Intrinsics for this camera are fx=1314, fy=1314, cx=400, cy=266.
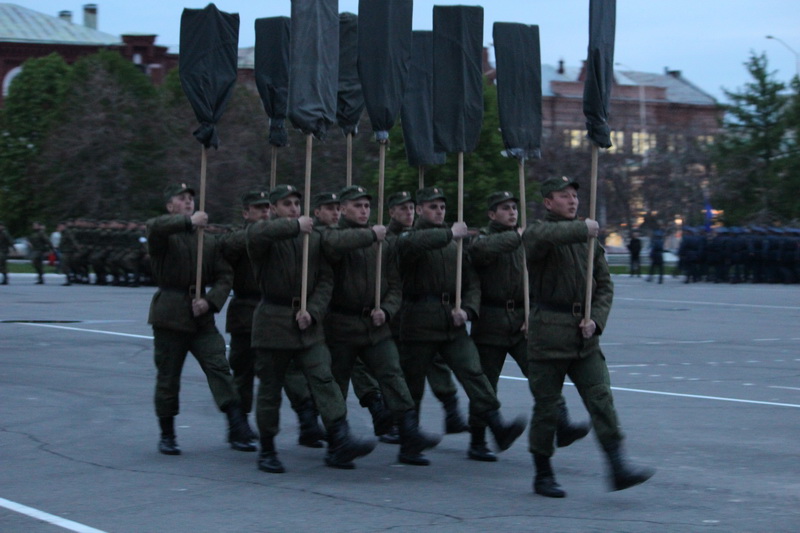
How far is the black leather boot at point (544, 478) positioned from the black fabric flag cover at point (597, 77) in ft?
6.46

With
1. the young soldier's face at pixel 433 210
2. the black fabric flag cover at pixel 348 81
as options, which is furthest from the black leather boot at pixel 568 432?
the black fabric flag cover at pixel 348 81

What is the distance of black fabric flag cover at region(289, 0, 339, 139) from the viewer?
909 cm

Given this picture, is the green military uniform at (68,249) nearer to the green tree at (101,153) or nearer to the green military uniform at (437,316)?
the green tree at (101,153)

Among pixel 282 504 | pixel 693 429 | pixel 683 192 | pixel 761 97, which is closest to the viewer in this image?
pixel 282 504

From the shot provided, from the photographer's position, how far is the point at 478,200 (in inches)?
1780

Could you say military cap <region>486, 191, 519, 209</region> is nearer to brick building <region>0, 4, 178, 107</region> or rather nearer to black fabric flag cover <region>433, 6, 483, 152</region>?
black fabric flag cover <region>433, 6, 483, 152</region>

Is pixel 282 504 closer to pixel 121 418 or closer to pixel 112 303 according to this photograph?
pixel 121 418

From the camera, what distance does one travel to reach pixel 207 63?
961cm

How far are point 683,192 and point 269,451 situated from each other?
63.0m

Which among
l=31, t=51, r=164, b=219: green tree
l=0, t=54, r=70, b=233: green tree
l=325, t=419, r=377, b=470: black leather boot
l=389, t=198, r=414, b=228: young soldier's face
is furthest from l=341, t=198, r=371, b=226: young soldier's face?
l=0, t=54, r=70, b=233: green tree

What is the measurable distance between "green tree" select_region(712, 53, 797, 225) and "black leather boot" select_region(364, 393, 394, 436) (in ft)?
177

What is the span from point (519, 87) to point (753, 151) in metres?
55.8

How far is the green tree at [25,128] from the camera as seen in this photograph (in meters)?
66.6

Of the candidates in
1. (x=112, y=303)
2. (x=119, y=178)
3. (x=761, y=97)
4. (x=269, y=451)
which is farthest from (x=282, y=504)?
(x=761, y=97)
